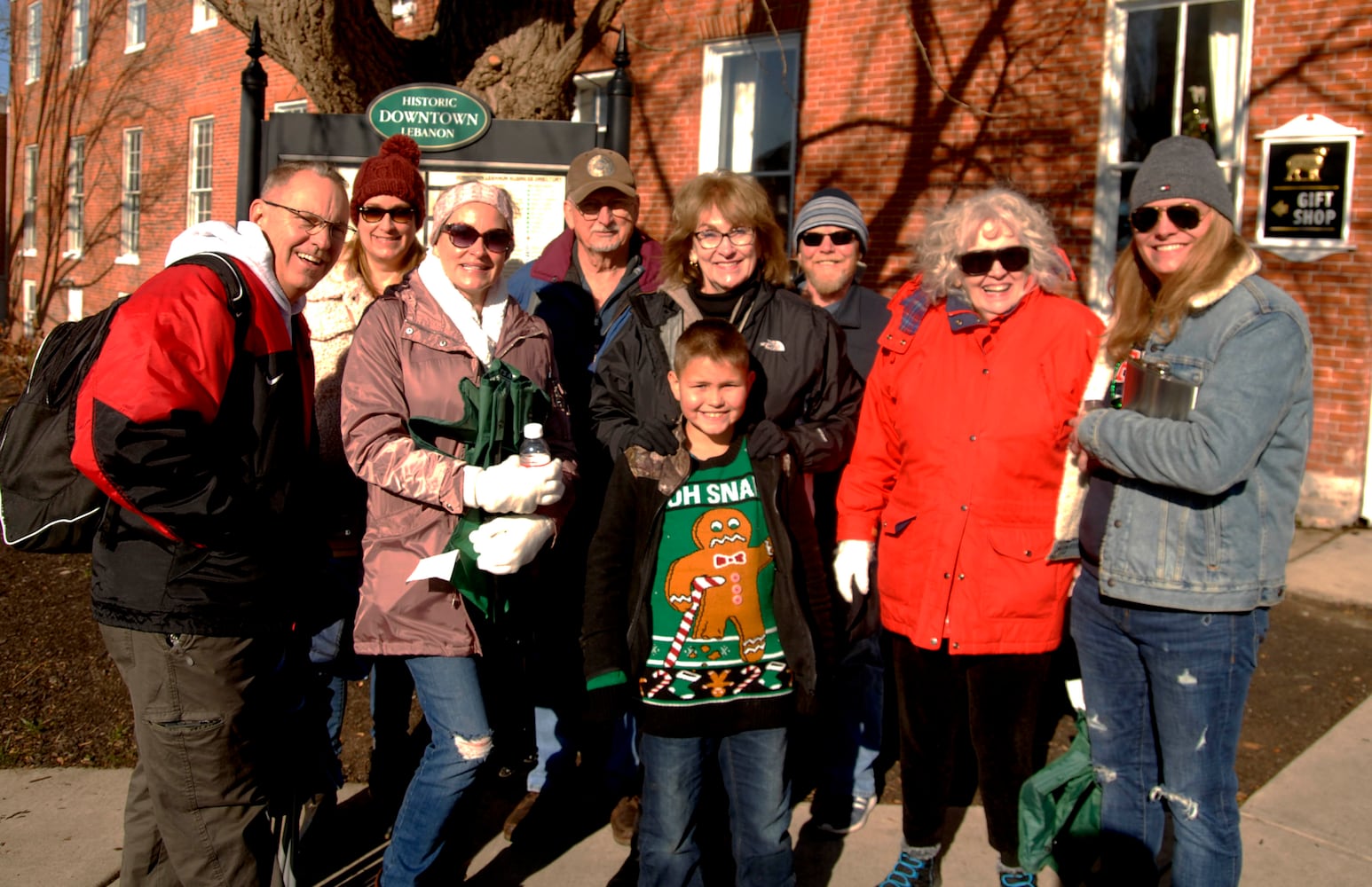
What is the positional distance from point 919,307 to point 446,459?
1.42 metres

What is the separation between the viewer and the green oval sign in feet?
17.3

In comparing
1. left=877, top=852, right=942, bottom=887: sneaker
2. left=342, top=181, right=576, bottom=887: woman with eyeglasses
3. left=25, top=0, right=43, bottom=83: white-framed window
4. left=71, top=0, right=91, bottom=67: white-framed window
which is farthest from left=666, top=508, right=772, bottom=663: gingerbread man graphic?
left=25, top=0, right=43, bottom=83: white-framed window

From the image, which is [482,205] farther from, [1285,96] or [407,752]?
[1285,96]

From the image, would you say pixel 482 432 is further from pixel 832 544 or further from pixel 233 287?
pixel 832 544

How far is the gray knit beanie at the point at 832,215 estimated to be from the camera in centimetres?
365

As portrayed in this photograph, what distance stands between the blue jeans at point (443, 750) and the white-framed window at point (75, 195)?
21125 mm

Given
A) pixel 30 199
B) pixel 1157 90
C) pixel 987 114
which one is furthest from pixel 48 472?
pixel 30 199

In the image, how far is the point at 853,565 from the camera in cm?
308

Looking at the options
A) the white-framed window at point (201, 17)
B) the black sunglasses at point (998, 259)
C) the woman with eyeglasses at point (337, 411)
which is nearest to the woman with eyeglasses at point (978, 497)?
the black sunglasses at point (998, 259)

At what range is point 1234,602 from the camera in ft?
8.04

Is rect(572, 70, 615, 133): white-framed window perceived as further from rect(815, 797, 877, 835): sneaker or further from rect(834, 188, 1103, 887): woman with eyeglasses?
rect(815, 797, 877, 835): sneaker

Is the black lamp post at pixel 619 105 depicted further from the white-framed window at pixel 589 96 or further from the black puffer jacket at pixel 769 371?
the white-framed window at pixel 589 96

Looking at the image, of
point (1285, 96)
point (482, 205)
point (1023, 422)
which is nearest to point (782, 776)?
point (1023, 422)

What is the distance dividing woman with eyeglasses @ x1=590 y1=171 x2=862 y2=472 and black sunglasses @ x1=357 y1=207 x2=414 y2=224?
0.79 metres
